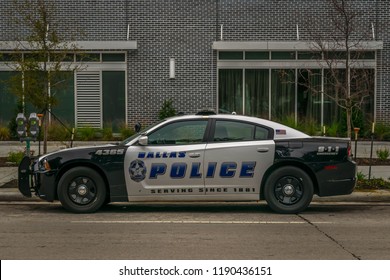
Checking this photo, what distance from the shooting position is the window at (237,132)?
10352mm

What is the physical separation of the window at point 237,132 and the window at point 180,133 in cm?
24

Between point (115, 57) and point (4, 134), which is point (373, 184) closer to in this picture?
point (115, 57)

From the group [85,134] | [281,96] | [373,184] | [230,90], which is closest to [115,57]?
[85,134]

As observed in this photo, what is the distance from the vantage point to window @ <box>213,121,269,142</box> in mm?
10352

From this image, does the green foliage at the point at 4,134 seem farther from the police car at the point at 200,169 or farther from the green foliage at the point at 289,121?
the police car at the point at 200,169

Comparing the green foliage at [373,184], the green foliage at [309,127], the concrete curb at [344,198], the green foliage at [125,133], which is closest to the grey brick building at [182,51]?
the green foliage at [309,127]

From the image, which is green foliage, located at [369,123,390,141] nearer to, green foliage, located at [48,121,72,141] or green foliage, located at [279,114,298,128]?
green foliage, located at [279,114,298,128]

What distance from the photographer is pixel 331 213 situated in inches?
422

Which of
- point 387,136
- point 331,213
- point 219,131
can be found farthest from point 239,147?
point 387,136

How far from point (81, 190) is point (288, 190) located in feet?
10.7

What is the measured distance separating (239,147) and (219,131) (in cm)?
42

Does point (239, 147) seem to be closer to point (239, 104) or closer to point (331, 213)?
point (331, 213)

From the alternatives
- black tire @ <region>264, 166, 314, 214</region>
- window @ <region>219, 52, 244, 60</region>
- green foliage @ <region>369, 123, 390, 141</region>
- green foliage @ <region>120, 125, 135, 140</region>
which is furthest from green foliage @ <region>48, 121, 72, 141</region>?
black tire @ <region>264, 166, 314, 214</region>

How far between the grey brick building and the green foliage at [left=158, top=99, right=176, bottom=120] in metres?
0.24
